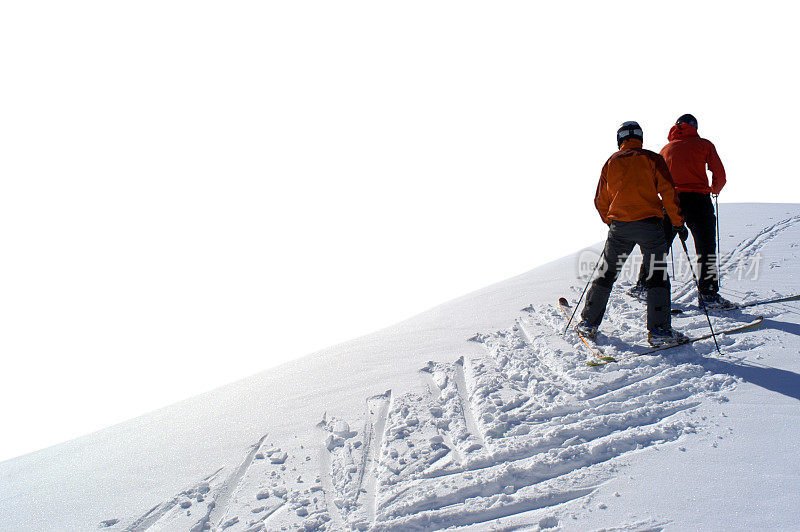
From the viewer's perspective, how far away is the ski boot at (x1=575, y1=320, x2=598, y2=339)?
185 inches

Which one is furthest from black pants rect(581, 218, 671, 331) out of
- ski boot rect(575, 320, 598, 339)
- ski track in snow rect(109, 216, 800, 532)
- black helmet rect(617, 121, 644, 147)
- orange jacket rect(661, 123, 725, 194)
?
orange jacket rect(661, 123, 725, 194)

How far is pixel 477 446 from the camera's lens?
3.25 meters

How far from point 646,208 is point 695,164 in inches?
66.3

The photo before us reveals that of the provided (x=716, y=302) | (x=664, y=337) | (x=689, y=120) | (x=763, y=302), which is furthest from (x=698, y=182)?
(x=664, y=337)

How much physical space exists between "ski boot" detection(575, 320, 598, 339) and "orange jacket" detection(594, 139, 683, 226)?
1.11 metres

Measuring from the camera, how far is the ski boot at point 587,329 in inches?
185

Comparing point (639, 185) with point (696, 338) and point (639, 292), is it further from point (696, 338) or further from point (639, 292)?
point (639, 292)

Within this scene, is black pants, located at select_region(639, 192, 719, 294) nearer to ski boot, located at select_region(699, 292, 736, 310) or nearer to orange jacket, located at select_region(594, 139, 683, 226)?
ski boot, located at select_region(699, 292, 736, 310)

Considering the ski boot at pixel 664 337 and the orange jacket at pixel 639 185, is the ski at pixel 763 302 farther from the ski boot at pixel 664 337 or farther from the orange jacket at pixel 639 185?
the orange jacket at pixel 639 185

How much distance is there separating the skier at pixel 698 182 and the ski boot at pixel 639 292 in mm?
647

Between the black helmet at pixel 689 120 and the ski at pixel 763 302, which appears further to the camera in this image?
the black helmet at pixel 689 120

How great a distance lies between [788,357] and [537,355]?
1974mm

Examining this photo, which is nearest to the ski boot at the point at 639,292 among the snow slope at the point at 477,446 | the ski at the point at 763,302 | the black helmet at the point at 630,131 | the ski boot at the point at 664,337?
the snow slope at the point at 477,446

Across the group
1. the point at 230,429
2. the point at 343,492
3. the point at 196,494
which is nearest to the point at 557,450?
the point at 343,492
